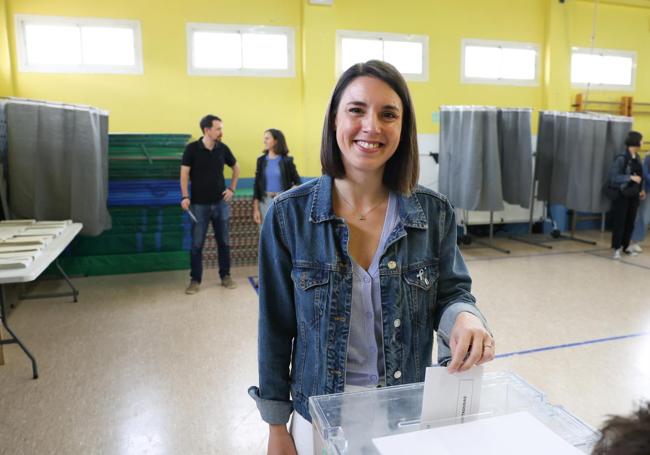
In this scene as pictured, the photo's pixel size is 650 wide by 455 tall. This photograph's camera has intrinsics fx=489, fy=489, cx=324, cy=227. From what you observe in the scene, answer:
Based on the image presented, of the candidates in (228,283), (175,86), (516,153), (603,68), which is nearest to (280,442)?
(228,283)

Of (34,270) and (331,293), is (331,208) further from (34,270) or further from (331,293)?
(34,270)

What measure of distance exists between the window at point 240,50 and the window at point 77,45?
0.66 m

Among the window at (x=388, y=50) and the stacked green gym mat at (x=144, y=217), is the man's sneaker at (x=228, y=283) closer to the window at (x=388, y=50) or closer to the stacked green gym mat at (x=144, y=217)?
the stacked green gym mat at (x=144, y=217)

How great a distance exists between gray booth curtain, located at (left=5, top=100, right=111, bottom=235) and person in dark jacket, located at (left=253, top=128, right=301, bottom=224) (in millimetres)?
1513

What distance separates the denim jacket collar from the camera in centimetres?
109

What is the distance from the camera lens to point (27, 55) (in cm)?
539

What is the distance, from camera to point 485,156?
5.96 metres

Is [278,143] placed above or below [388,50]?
below

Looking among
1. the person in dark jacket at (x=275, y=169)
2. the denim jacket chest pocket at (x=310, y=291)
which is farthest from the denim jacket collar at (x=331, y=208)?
the person in dark jacket at (x=275, y=169)

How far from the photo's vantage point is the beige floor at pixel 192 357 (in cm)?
237

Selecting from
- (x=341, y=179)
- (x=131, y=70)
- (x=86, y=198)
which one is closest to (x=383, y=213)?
(x=341, y=179)

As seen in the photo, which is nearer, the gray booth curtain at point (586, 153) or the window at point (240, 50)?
the window at point (240, 50)

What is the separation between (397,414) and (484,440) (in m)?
0.15

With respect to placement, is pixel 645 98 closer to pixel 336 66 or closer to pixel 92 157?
pixel 336 66
